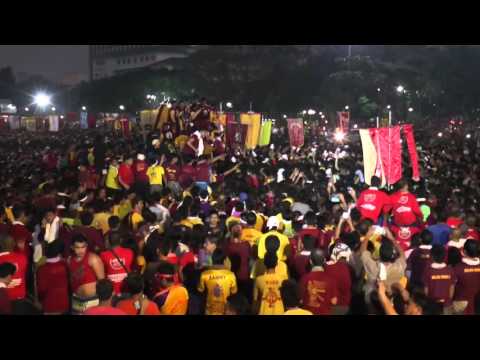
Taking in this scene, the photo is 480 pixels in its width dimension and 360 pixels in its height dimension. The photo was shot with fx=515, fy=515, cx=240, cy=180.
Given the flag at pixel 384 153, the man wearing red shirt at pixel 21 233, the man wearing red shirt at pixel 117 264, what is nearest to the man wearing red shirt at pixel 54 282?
the man wearing red shirt at pixel 117 264

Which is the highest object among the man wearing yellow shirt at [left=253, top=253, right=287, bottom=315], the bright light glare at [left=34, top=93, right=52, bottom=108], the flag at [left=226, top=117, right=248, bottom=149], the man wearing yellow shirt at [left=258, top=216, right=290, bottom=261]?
the bright light glare at [left=34, top=93, right=52, bottom=108]

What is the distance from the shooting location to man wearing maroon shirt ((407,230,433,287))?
5.62m

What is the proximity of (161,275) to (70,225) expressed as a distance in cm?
277

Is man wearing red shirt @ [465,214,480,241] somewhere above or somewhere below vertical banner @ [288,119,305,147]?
below

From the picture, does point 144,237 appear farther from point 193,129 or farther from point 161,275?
point 193,129

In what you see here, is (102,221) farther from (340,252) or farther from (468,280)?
(468,280)

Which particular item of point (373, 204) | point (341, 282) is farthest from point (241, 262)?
point (373, 204)

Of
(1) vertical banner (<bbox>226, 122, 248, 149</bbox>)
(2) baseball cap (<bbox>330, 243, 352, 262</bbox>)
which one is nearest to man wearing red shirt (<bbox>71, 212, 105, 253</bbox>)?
(2) baseball cap (<bbox>330, 243, 352, 262</bbox>)

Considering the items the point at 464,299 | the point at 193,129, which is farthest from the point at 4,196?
the point at 193,129

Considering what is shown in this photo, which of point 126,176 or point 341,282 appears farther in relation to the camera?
point 126,176

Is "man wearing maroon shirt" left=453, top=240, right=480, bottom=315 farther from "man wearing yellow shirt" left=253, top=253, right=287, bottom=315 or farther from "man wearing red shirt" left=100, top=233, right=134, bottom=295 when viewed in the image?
"man wearing red shirt" left=100, top=233, right=134, bottom=295

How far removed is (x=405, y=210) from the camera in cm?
727

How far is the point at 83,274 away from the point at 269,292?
71.7 inches

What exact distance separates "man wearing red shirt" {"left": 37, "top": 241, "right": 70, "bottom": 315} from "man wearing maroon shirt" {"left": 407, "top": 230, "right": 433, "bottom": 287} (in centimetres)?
367
